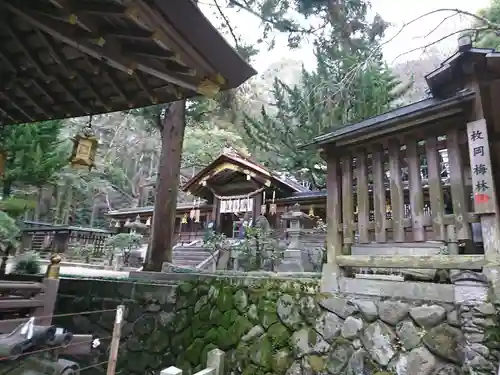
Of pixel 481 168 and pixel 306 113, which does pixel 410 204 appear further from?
pixel 306 113

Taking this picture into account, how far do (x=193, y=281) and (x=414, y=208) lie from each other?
3.98 metres

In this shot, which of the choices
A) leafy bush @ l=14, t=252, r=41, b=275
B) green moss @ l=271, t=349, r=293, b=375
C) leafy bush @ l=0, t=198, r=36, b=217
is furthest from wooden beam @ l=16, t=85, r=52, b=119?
leafy bush @ l=14, t=252, r=41, b=275

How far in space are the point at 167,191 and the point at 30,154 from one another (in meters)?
6.35

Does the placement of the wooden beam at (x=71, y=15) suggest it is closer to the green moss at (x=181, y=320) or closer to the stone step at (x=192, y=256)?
the green moss at (x=181, y=320)

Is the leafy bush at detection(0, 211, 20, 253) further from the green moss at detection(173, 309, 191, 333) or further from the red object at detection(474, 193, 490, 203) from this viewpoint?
the red object at detection(474, 193, 490, 203)

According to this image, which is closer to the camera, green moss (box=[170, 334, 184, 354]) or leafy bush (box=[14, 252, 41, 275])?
green moss (box=[170, 334, 184, 354])

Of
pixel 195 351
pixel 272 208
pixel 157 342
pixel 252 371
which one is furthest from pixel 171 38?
pixel 272 208

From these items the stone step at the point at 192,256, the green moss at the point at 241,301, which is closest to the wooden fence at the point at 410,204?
the green moss at the point at 241,301

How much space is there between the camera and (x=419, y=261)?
373cm

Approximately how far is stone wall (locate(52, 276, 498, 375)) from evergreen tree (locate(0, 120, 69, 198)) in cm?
619

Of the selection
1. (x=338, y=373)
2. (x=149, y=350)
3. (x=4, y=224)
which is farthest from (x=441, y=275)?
(x=4, y=224)

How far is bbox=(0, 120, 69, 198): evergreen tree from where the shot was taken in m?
11.1

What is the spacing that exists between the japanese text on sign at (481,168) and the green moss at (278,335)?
283 cm

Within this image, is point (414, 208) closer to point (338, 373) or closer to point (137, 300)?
point (338, 373)
